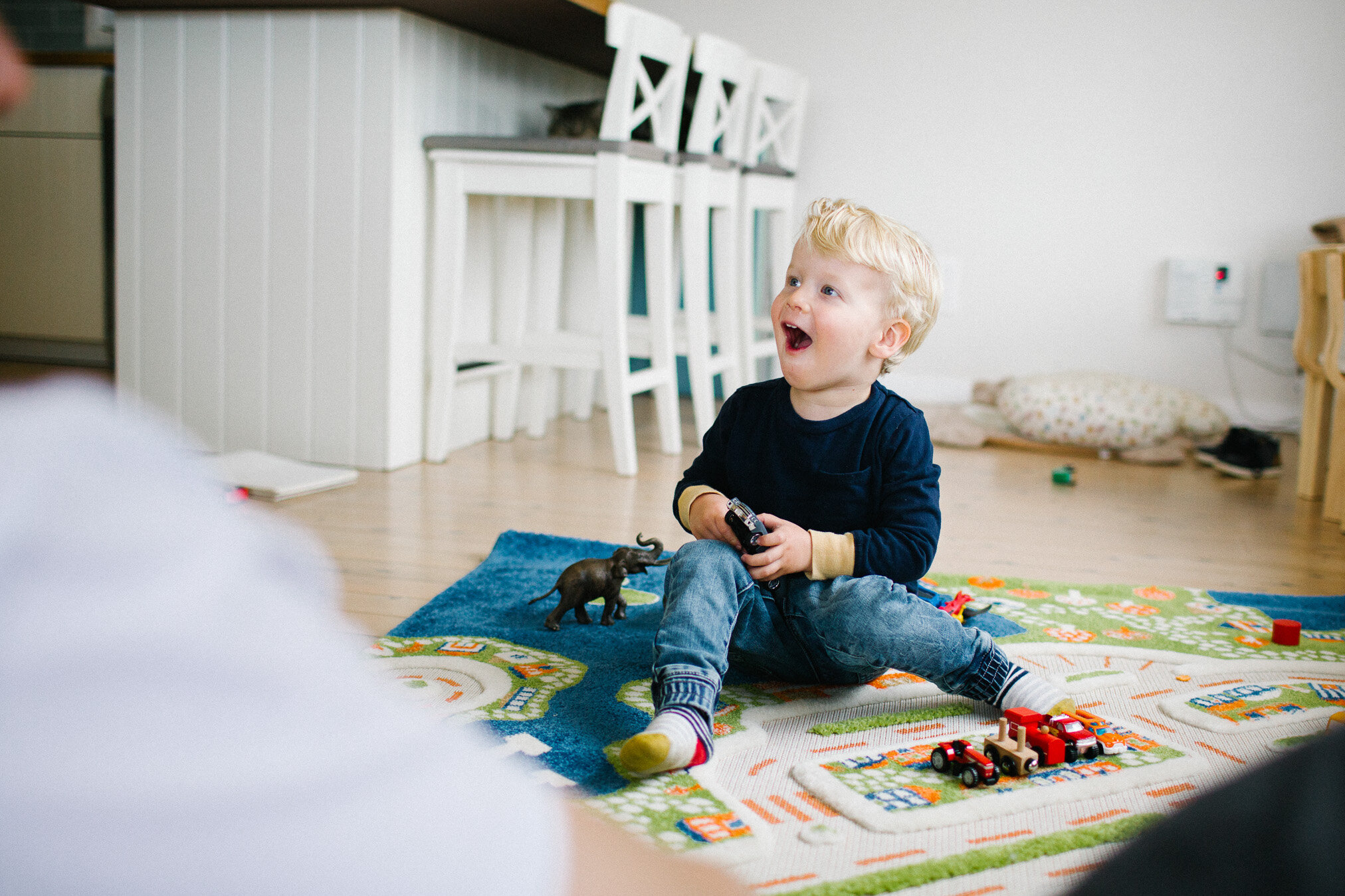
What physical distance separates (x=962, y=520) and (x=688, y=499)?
3.08 ft

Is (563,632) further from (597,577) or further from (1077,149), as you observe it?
(1077,149)

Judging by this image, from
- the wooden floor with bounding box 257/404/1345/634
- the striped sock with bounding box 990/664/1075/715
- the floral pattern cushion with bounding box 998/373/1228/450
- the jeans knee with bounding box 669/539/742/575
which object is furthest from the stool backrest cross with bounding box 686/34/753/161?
the striped sock with bounding box 990/664/1075/715

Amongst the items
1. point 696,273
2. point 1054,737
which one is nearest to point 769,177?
point 696,273

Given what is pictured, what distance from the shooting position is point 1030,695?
41.5 inches

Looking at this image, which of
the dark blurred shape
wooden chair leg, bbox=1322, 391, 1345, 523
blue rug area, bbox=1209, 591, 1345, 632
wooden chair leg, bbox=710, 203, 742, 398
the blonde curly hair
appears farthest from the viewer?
wooden chair leg, bbox=710, 203, 742, 398

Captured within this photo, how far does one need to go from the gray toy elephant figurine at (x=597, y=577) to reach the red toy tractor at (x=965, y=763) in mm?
417

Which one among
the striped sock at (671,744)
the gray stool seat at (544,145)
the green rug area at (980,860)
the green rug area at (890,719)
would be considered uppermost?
the gray stool seat at (544,145)

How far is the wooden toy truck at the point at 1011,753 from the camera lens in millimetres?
928

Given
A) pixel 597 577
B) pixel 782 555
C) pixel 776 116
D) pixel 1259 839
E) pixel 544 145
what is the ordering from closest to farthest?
pixel 1259 839
pixel 782 555
pixel 597 577
pixel 544 145
pixel 776 116

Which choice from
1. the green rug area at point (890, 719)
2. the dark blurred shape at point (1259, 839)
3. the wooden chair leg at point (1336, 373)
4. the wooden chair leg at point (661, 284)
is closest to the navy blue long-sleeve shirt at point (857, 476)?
the green rug area at point (890, 719)

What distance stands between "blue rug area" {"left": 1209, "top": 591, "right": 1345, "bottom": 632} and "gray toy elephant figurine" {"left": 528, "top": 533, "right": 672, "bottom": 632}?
0.80m

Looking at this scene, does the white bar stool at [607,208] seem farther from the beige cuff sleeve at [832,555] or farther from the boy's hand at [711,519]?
the beige cuff sleeve at [832,555]

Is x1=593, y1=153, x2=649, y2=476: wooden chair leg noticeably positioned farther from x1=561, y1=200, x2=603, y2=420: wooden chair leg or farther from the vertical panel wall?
x1=561, y1=200, x2=603, y2=420: wooden chair leg

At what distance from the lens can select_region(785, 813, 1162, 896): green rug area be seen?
2.42 ft
